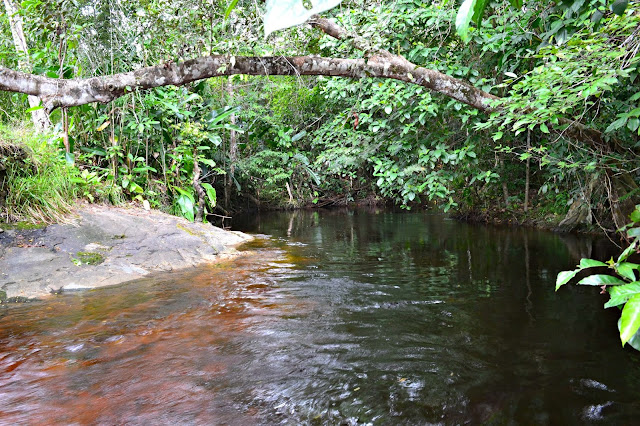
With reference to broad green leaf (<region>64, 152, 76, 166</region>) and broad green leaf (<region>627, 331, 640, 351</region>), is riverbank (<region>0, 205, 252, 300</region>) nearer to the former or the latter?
broad green leaf (<region>64, 152, 76, 166</region>)

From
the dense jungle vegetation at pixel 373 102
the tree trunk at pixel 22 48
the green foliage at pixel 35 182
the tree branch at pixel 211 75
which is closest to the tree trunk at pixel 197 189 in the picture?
the dense jungle vegetation at pixel 373 102

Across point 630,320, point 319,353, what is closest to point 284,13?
point 630,320

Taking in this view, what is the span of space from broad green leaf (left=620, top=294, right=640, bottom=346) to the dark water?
2.53 ft

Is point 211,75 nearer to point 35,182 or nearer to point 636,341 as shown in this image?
point 35,182

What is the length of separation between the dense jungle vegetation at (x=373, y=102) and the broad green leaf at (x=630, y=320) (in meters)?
1.71

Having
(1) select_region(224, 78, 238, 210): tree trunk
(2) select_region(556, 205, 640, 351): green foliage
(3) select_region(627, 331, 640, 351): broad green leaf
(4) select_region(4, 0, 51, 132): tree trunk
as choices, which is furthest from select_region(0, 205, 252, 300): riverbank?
(1) select_region(224, 78, 238, 210): tree trunk

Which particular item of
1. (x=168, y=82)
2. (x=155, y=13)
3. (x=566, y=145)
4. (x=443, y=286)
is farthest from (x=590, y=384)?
(x=155, y=13)

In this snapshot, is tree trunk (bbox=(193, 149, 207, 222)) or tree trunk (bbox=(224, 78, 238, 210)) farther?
tree trunk (bbox=(224, 78, 238, 210))

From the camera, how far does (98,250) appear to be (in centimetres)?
547

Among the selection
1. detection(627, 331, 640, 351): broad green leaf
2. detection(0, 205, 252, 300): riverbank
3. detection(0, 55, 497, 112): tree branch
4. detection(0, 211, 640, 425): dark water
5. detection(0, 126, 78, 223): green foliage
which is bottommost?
detection(0, 211, 640, 425): dark water

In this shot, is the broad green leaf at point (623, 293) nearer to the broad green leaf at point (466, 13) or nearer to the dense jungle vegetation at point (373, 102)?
the dense jungle vegetation at point (373, 102)

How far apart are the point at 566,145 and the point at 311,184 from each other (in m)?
13.8

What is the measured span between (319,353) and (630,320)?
199cm

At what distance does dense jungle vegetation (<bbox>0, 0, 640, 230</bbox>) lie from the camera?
400 cm
